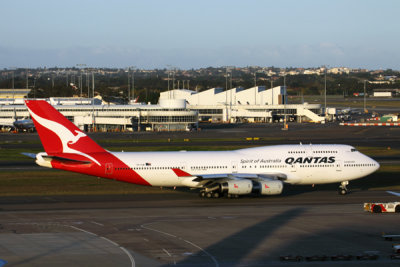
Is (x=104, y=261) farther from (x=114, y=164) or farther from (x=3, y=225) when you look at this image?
(x=114, y=164)

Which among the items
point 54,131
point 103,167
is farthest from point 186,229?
point 54,131

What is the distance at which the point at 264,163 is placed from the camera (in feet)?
163

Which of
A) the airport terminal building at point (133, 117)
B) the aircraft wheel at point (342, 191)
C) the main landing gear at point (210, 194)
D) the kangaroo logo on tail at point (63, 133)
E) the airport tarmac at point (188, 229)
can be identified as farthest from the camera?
the airport terminal building at point (133, 117)

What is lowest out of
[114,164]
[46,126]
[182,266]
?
[182,266]

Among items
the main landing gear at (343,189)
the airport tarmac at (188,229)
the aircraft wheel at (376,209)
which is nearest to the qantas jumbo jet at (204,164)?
the main landing gear at (343,189)

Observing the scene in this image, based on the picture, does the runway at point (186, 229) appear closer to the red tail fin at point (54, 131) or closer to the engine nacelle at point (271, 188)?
the engine nacelle at point (271, 188)

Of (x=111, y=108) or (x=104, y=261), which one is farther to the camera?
(x=111, y=108)

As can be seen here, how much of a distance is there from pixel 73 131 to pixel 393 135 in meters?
79.3

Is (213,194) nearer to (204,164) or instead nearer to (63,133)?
(204,164)

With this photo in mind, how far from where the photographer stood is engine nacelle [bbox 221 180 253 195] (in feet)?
154

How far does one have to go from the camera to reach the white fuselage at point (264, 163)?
4891cm

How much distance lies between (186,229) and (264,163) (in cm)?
1491

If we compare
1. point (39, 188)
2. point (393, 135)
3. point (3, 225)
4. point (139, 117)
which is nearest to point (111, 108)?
point (139, 117)

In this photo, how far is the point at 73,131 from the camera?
48406mm
